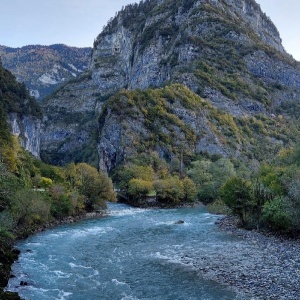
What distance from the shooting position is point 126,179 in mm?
100562

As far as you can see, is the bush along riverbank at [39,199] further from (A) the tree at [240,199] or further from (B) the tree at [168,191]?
(A) the tree at [240,199]

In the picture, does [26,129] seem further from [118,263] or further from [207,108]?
[118,263]

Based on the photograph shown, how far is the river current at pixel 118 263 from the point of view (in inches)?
983

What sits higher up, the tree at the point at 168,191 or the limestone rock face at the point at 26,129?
the limestone rock face at the point at 26,129

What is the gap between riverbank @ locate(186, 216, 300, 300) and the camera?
23594 mm

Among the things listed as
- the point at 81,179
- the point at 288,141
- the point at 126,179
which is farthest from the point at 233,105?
the point at 81,179

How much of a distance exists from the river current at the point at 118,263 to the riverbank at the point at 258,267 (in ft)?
3.68

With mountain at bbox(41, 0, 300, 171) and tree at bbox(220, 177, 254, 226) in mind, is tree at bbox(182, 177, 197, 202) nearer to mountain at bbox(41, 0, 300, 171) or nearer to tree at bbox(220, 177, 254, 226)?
tree at bbox(220, 177, 254, 226)

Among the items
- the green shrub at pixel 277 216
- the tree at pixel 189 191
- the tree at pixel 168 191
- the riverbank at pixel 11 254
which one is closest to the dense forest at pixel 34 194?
the riverbank at pixel 11 254

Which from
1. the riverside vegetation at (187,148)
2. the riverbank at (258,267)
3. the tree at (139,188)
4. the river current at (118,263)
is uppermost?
the riverside vegetation at (187,148)

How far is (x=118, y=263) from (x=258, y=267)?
11.2 meters

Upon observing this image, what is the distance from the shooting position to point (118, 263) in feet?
107

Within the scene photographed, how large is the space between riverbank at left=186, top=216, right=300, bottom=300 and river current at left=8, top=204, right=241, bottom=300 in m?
1.12

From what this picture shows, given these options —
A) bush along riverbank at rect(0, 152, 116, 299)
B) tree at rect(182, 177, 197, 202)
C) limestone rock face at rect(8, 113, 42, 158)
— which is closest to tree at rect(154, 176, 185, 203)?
tree at rect(182, 177, 197, 202)
